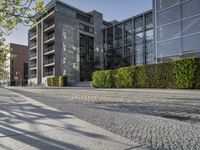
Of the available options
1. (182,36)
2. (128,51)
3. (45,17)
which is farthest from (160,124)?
(45,17)

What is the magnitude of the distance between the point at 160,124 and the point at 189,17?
65.2 ft

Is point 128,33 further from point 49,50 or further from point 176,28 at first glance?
point 176,28

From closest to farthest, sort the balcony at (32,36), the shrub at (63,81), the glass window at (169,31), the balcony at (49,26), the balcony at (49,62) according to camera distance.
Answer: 1. the glass window at (169,31)
2. the shrub at (63,81)
3. the balcony at (49,62)
4. the balcony at (49,26)
5. the balcony at (32,36)

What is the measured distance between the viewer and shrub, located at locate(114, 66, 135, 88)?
84.1ft

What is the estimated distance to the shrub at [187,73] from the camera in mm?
18938

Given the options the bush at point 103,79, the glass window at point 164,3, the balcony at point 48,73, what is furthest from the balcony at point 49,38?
the glass window at point 164,3

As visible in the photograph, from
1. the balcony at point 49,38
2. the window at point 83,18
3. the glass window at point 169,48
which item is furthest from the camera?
the window at point 83,18

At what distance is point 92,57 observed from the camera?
53375 mm

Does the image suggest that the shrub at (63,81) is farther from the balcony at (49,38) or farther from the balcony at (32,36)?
the balcony at (32,36)

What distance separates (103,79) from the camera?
3033 centimetres

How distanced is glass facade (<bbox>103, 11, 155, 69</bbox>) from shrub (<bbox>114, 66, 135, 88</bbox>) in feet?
61.9

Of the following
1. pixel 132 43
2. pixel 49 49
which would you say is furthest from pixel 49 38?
pixel 132 43

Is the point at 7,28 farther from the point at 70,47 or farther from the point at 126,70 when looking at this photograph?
the point at 70,47

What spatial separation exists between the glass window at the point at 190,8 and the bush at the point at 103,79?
34.1ft
